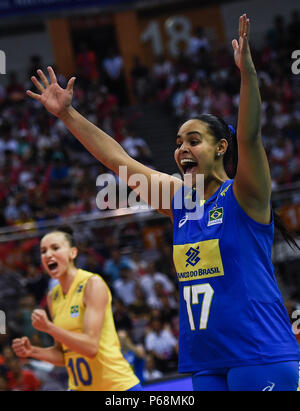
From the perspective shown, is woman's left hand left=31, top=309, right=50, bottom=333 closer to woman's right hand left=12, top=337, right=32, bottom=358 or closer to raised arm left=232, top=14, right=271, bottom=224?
woman's right hand left=12, top=337, right=32, bottom=358

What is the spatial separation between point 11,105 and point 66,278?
1272 centimetres

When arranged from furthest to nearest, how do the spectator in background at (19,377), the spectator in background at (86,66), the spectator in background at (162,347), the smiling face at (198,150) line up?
the spectator in background at (86,66), the spectator in background at (162,347), the spectator in background at (19,377), the smiling face at (198,150)

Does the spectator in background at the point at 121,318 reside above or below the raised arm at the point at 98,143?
below

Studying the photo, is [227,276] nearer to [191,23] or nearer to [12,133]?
[12,133]

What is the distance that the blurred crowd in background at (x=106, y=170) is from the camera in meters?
9.53

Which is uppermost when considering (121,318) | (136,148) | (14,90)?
(14,90)

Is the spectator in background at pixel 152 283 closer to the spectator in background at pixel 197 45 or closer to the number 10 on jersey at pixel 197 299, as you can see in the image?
the number 10 on jersey at pixel 197 299

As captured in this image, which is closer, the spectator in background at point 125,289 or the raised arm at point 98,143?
the raised arm at point 98,143

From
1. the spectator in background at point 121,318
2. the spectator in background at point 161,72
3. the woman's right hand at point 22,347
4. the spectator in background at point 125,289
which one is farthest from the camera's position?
the spectator in background at point 161,72

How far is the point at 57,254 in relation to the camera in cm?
493

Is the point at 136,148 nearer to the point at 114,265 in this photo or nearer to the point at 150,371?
the point at 114,265

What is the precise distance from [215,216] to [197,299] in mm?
381

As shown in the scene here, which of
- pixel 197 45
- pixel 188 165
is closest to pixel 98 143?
pixel 188 165

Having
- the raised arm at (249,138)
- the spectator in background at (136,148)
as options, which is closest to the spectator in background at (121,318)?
the spectator in background at (136,148)
